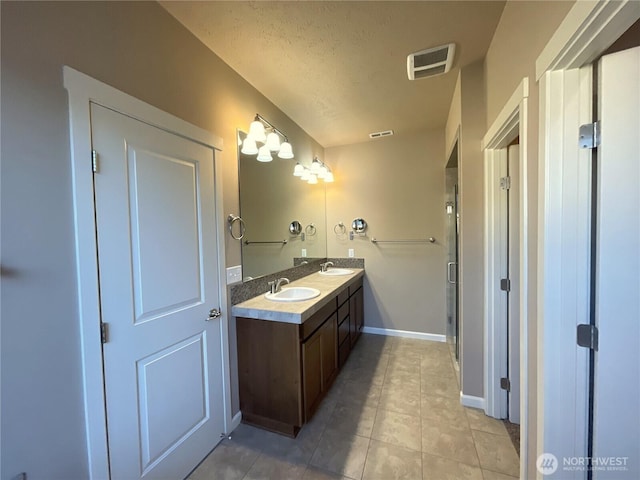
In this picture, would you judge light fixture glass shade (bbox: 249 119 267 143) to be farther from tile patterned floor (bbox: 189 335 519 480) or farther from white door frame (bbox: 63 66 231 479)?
tile patterned floor (bbox: 189 335 519 480)

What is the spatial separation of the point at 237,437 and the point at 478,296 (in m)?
2.01

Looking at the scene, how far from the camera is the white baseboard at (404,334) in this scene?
3.22 metres

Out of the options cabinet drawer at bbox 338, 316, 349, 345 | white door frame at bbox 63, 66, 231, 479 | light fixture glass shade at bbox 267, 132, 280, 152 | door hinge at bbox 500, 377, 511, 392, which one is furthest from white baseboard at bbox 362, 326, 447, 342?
white door frame at bbox 63, 66, 231, 479

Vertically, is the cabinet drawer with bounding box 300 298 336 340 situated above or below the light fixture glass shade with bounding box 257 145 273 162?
below

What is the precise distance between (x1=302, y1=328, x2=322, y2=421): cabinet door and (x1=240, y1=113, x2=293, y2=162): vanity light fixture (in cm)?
145

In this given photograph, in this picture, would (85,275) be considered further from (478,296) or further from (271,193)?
(478,296)

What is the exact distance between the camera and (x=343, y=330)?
2609 mm

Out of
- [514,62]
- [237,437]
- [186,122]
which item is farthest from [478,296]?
[186,122]

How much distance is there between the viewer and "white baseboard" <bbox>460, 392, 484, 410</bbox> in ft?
6.46

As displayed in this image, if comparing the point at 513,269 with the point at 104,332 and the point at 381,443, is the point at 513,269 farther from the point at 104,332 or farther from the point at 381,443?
the point at 104,332

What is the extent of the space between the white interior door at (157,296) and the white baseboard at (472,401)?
183 centimetres

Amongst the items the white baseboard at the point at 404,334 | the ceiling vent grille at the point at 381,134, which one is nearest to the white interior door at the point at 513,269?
the white baseboard at the point at 404,334

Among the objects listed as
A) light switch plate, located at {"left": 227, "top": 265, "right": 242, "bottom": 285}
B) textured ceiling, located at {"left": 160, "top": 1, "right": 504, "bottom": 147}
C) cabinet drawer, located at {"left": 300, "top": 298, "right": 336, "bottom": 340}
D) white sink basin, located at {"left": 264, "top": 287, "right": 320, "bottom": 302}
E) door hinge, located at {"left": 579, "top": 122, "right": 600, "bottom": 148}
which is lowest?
cabinet drawer, located at {"left": 300, "top": 298, "right": 336, "bottom": 340}

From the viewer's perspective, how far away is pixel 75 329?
1.01 metres
